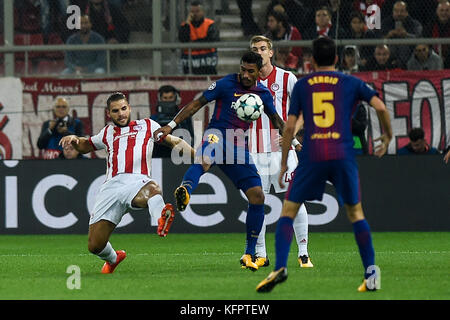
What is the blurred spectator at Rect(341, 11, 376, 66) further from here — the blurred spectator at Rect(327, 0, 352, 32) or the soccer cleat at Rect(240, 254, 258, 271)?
the soccer cleat at Rect(240, 254, 258, 271)

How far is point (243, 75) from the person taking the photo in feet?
30.9

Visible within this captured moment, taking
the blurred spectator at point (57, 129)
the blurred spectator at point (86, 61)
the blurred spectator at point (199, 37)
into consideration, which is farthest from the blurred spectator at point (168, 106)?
the blurred spectator at point (86, 61)

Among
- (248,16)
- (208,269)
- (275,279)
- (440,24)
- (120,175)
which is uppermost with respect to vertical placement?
(248,16)

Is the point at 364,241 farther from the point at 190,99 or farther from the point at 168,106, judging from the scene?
the point at 190,99

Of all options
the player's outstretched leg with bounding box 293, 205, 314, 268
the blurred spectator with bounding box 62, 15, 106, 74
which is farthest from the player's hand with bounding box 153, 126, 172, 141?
the blurred spectator with bounding box 62, 15, 106, 74

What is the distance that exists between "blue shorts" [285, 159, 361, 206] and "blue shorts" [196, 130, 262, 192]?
6.40ft

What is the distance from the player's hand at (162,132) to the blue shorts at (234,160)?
41cm

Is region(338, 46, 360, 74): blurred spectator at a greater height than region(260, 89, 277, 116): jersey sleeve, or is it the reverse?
region(338, 46, 360, 74): blurred spectator

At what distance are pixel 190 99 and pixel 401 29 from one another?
3456 mm

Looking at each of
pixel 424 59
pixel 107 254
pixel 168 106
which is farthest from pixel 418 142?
pixel 107 254

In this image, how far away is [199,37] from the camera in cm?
1597

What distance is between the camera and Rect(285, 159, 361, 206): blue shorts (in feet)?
24.3
